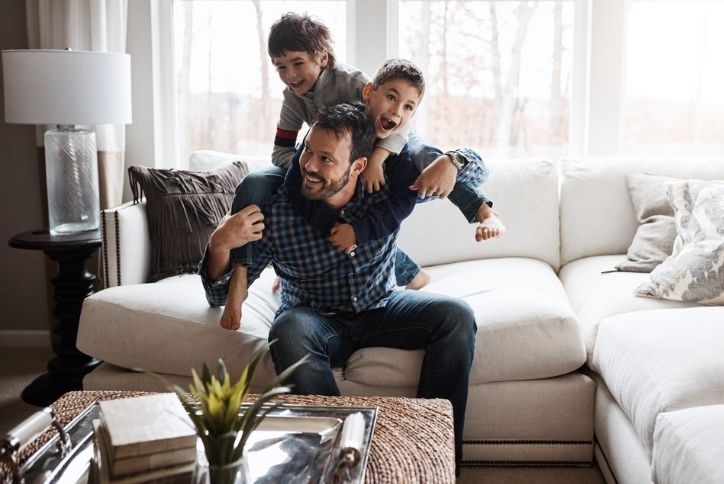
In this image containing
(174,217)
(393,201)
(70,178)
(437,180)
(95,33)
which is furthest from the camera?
(95,33)

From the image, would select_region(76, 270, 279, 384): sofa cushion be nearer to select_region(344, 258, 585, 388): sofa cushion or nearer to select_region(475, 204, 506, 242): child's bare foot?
select_region(344, 258, 585, 388): sofa cushion

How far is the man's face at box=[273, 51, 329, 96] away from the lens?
224 cm

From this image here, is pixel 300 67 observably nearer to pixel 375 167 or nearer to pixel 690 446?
pixel 375 167

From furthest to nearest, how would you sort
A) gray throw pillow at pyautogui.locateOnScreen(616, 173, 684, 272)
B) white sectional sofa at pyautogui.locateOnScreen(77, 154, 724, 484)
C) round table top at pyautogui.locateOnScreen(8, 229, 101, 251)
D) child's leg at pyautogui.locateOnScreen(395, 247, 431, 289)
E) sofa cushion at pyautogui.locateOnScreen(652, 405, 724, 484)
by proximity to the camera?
round table top at pyautogui.locateOnScreen(8, 229, 101, 251) < gray throw pillow at pyautogui.locateOnScreen(616, 173, 684, 272) < child's leg at pyautogui.locateOnScreen(395, 247, 431, 289) < white sectional sofa at pyautogui.locateOnScreen(77, 154, 724, 484) < sofa cushion at pyautogui.locateOnScreen(652, 405, 724, 484)

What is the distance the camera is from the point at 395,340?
7.57 feet

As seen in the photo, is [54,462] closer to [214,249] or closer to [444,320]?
[214,249]

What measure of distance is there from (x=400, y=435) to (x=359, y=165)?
30.8 inches

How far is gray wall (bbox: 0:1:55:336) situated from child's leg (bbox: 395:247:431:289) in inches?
67.1

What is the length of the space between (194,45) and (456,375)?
2187 millimetres

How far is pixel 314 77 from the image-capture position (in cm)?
229

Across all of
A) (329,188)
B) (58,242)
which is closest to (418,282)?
(329,188)

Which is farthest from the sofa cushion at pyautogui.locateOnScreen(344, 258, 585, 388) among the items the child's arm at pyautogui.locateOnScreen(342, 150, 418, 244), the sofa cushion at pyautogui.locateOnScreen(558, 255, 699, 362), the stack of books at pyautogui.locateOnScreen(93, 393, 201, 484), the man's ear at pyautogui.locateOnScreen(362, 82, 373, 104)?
the stack of books at pyautogui.locateOnScreen(93, 393, 201, 484)

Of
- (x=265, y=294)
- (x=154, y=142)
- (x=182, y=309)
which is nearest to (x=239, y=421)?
(x=182, y=309)

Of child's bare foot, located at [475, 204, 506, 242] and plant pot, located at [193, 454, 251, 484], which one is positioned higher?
child's bare foot, located at [475, 204, 506, 242]
